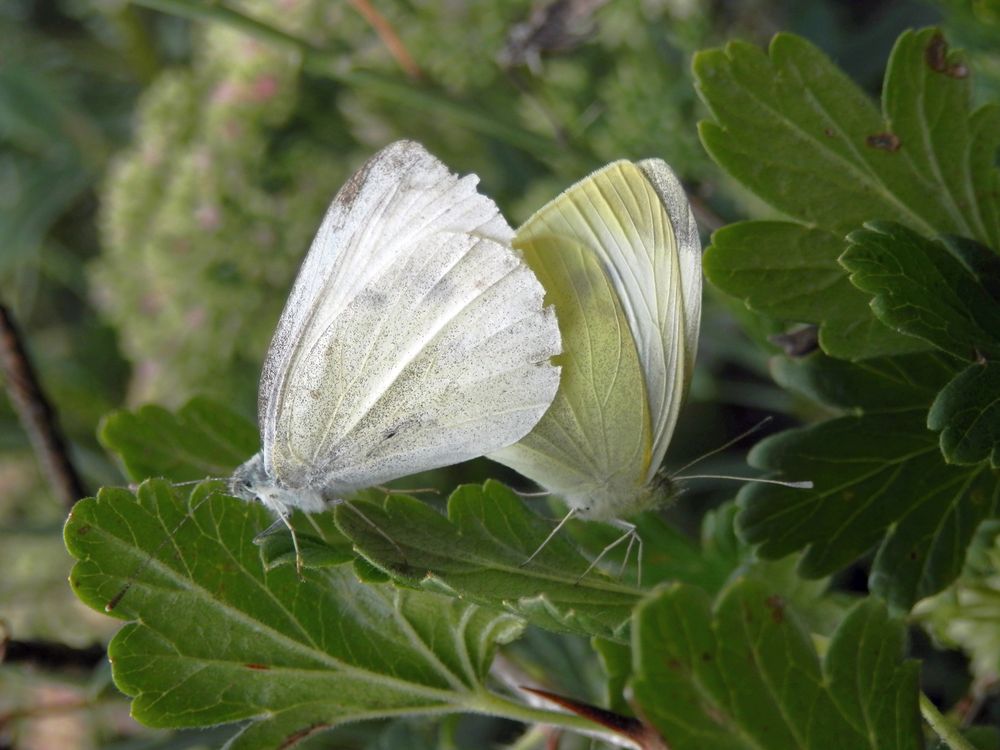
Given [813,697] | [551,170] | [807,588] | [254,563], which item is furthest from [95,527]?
[551,170]

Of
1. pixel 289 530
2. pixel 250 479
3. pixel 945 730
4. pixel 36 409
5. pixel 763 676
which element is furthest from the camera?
pixel 36 409

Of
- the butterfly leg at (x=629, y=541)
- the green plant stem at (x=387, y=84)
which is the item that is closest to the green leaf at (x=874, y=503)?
the butterfly leg at (x=629, y=541)

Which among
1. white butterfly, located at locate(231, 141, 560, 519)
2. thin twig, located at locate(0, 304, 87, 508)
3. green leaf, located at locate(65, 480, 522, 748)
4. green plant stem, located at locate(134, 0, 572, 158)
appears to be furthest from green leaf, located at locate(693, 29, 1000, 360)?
thin twig, located at locate(0, 304, 87, 508)

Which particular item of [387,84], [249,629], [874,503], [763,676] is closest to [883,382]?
[874,503]

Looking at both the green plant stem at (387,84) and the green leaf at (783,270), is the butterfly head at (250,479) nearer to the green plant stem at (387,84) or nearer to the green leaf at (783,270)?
the green leaf at (783,270)

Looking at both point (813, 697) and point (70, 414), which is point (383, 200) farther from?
point (70, 414)

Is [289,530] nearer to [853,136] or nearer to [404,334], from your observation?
[404,334]

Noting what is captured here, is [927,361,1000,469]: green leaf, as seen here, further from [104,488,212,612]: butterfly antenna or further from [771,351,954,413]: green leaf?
[104,488,212,612]: butterfly antenna
